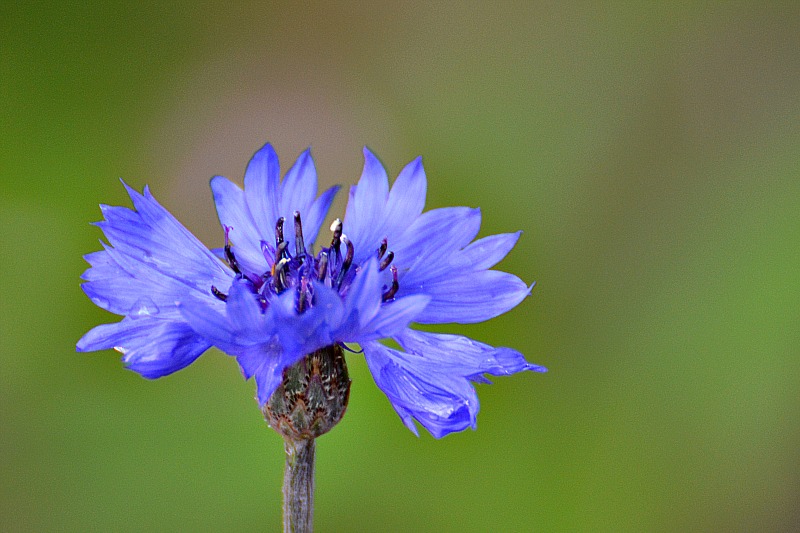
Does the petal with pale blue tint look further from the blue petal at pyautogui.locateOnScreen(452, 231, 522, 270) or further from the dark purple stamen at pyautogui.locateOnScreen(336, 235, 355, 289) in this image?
the blue petal at pyautogui.locateOnScreen(452, 231, 522, 270)

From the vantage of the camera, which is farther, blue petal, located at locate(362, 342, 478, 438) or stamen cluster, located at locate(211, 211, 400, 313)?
stamen cluster, located at locate(211, 211, 400, 313)

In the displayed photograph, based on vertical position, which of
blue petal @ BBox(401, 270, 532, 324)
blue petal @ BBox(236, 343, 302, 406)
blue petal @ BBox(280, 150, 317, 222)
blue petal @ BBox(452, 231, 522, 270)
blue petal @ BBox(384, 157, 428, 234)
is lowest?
blue petal @ BBox(236, 343, 302, 406)

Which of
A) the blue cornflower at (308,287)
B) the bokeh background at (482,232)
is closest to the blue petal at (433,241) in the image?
the blue cornflower at (308,287)

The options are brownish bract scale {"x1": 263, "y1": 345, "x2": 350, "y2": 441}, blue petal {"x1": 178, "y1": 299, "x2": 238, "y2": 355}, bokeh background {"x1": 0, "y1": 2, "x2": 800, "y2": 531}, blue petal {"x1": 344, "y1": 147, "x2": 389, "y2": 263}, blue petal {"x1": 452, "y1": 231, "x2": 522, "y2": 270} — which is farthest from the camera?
bokeh background {"x1": 0, "y1": 2, "x2": 800, "y2": 531}

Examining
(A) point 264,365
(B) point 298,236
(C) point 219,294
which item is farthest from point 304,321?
(B) point 298,236

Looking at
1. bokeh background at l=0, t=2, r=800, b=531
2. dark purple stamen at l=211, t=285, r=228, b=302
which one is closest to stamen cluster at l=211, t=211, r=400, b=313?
dark purple stamen at l=211, t=285, r=228, b=302

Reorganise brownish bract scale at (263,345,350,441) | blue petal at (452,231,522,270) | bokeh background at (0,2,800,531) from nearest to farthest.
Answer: brownish bract scale at (263,345,350,441) → blue petal at (452,231,522,270) → bokeh background at (0,2,800,531)

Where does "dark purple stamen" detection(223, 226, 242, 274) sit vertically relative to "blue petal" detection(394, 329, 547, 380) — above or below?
above

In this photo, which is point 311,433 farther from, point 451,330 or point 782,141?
point 782,141
